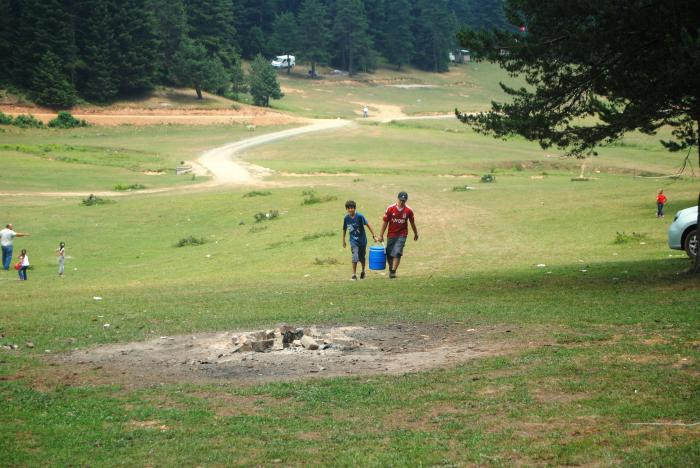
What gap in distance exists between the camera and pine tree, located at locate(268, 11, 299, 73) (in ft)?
432

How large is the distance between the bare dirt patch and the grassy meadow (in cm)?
22

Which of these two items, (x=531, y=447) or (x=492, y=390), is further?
(x=492, y=390)

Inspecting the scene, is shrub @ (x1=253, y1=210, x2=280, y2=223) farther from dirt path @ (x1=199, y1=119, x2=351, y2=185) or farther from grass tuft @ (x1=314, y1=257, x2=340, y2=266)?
dirt path @ (x1=199, y1=119, x2=351, y2=185)

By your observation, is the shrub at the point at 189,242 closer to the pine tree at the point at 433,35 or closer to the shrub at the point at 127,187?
the shrub at the point at 127,187

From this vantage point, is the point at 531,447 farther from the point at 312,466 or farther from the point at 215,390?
the point at 215,390

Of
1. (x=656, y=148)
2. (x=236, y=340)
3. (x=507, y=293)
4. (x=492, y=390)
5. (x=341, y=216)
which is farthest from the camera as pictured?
(x=656, y=148)

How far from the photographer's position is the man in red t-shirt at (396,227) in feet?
64.0

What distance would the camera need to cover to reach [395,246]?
20.2 meters

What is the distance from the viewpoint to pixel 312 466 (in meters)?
7.32

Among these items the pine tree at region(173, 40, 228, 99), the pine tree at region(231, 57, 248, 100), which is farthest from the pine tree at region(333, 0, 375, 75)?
the pine tree at region(173, 40, 228, 99)

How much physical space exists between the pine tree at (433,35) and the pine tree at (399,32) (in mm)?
3009

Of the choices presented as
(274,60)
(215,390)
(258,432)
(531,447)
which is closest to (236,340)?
(215,390)

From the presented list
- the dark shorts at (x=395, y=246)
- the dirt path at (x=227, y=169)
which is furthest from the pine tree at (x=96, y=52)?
the dark shorts at (x=395, y=246)

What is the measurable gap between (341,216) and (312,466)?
27253 millimetres
